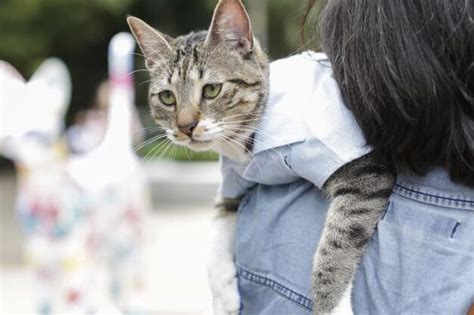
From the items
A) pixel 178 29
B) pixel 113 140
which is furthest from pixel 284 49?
pixel 113 140

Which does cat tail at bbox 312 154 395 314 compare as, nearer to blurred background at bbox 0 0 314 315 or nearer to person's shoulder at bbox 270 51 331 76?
person's shoulder at bbox 270 51 331 76

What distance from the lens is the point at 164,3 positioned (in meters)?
15.2

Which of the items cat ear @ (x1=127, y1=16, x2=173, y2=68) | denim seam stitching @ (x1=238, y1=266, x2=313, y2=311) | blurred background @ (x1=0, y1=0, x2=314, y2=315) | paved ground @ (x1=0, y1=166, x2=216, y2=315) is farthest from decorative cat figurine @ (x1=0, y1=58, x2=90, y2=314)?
denim seam stitching @ (x1=238, y1=266, x2=313, y2=311)

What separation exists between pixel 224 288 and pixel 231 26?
2.16ft

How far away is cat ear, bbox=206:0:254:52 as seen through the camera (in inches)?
73.3

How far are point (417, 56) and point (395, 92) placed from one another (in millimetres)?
77

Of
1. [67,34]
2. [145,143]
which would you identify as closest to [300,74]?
[145,143]

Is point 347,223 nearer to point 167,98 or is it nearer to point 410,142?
point 410,142

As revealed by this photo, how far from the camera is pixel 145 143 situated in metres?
2.20

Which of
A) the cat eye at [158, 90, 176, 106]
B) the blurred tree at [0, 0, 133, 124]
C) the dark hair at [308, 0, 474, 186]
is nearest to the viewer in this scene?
the dark hair at [308, 0, 474, 186]

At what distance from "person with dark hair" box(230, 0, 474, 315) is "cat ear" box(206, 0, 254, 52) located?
29cm

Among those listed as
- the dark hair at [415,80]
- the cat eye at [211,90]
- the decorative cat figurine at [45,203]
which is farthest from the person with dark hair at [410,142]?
the decorative cat figurine at [45,203]

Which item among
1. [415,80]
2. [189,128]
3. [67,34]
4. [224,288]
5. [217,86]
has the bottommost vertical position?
[67,34]

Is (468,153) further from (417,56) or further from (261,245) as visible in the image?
(261,245)
